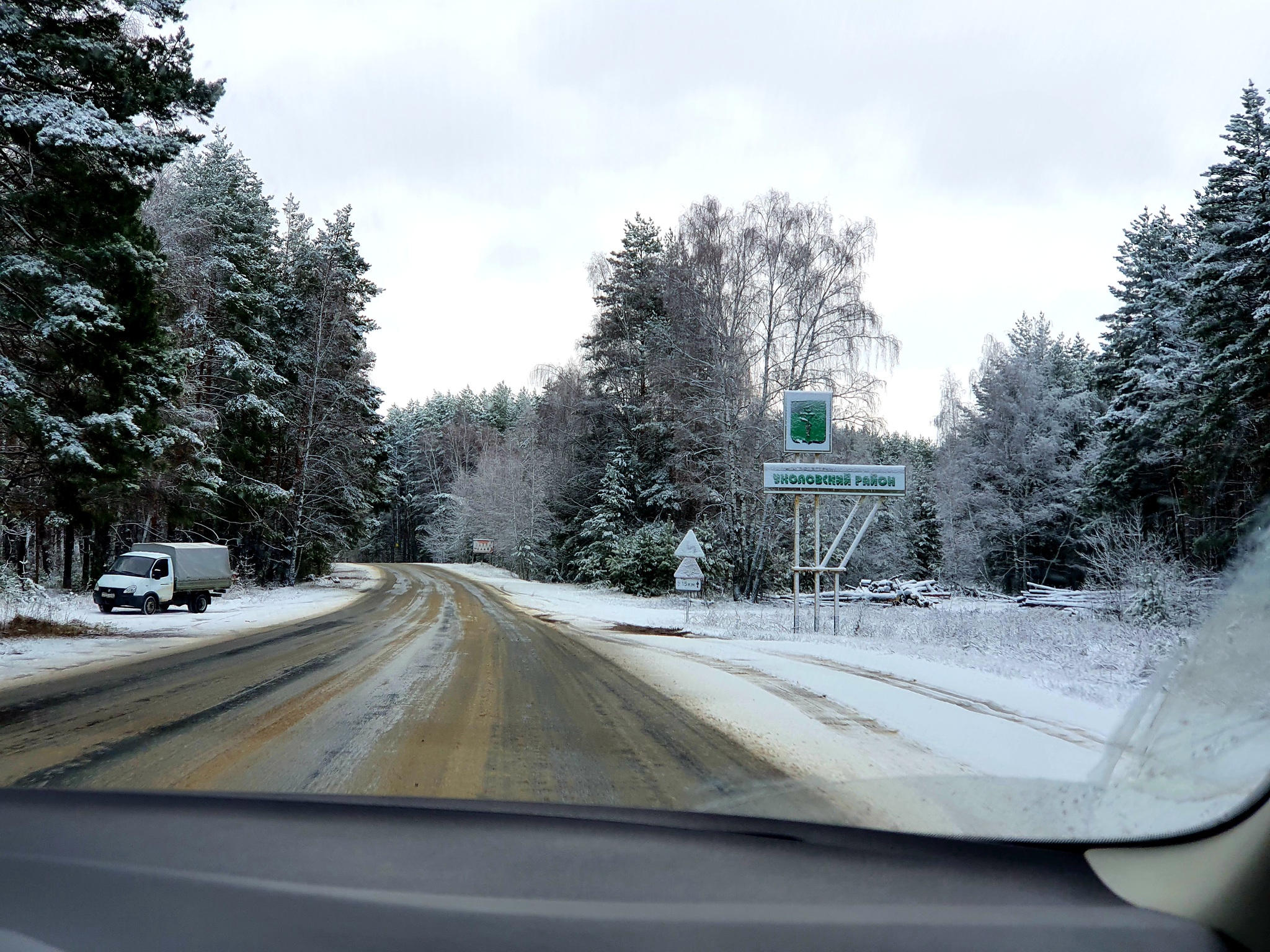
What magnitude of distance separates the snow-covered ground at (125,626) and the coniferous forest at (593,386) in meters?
1.98

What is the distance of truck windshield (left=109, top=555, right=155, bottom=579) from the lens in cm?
1877

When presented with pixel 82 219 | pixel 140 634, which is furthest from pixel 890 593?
pixel 82 219

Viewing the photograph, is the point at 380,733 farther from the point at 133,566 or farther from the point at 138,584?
the point at 133,566

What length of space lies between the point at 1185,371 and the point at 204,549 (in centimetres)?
2325

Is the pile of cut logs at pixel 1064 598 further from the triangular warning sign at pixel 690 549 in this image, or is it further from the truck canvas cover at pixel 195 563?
the truck canvas cover at pixel 195 563

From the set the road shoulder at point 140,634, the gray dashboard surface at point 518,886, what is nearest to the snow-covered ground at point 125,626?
the road shoulder at point 140,634

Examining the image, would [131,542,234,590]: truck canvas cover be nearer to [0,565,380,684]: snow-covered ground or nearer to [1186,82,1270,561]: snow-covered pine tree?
[0,565,380,684]: snow-covered ground

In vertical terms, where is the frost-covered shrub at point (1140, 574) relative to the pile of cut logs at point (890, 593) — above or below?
above

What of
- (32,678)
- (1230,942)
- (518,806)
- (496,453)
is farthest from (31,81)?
(496,453)

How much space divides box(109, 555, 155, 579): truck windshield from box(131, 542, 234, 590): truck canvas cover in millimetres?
427

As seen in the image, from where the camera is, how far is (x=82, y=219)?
11672 mm

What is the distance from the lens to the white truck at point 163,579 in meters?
18.2

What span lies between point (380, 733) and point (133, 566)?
1729cm

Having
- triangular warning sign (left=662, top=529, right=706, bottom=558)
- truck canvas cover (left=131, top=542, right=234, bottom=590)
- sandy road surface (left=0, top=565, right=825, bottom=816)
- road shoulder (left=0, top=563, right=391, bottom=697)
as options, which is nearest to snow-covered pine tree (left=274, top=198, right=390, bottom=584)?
road shoulder (left=0, top=563, right=391, bottom=697)
